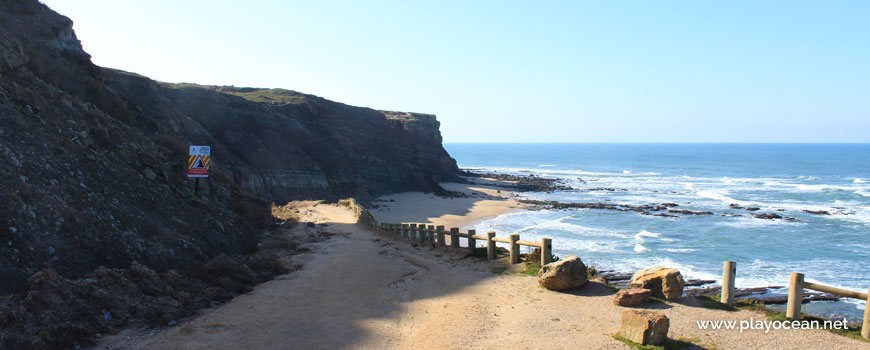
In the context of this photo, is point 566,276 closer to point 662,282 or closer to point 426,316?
point 662,282

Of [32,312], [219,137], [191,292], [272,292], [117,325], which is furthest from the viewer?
[219,137]

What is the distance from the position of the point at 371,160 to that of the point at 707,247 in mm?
35175

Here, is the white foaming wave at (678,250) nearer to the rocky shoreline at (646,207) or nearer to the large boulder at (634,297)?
the rocky shoreline at (646,207)

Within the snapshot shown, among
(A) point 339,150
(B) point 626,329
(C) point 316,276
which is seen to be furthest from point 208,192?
(A) point 339,150

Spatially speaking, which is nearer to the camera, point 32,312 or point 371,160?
point 32,312

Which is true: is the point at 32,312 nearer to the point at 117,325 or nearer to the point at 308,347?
the point at 117,325

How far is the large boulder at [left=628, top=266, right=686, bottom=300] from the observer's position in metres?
10.1

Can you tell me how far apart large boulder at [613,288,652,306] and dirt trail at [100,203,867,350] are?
0.30 metres

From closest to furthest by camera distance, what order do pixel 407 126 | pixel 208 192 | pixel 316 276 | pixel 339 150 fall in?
1. pixel 316 276
2. pixel 208 192
3. pixel 339 150
4. pixel 407 126

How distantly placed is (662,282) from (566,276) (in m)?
1.84

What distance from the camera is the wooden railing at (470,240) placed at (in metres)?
12.5

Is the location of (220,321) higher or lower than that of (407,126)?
lower

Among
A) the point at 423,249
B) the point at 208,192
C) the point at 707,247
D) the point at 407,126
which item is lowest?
the point at 707,247

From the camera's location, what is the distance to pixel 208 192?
1672 cm
